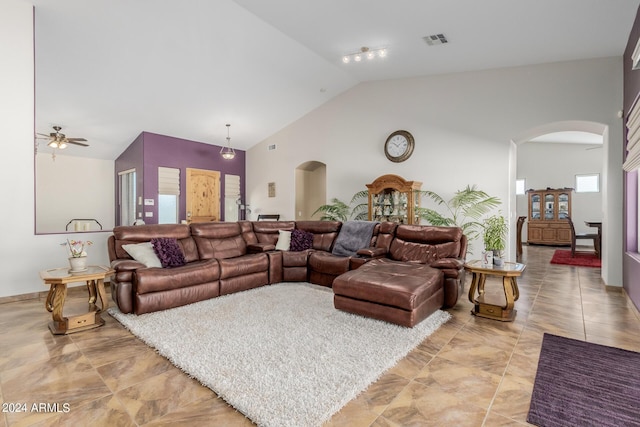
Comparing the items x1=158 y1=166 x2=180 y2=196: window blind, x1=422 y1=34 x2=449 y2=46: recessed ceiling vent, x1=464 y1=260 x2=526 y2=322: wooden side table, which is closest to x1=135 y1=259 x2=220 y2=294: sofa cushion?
x1=464 y1=260 x2=526 y2=322: wooden side table

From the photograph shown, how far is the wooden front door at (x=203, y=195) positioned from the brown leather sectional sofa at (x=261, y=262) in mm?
3118

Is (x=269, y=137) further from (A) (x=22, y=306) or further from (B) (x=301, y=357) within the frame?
(B) (x=301, y=357)

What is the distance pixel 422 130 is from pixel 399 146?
498mm

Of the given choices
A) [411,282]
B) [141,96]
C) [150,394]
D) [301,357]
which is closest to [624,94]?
[411,282]

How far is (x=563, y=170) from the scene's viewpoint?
9.82 m

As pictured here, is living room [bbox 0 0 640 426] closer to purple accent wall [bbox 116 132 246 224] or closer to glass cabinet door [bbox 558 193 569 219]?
purple accent wall [bbox 116 132 246 224]

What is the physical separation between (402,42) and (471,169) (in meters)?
2.36

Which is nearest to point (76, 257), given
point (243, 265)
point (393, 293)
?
point (243, 265)

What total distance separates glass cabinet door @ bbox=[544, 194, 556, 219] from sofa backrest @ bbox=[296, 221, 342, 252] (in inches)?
308

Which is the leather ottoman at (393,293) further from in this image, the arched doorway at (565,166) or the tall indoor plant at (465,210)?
the arched doorway at (565,166)

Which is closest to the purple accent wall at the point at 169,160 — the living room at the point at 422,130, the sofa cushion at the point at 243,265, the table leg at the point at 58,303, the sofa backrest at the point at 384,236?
the living room at the point at 422,130

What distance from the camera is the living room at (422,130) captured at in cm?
385

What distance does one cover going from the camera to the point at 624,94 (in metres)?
4.24

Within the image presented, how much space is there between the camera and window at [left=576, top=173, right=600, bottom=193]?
9430 mm
